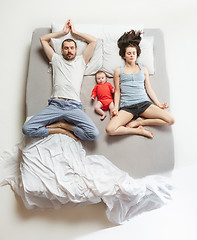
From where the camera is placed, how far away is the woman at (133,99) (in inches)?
78.4

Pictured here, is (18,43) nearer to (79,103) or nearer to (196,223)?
(79,103)

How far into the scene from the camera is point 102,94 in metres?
2.09

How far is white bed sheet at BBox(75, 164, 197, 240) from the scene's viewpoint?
1775 mm

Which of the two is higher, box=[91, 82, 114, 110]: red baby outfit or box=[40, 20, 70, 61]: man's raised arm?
box=[40, 20, 70, 61]: man's raised arm

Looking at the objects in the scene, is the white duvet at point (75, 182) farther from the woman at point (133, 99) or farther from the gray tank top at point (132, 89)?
the gray tank top at point (132, 89)

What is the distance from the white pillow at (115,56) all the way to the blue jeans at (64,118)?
463 mm

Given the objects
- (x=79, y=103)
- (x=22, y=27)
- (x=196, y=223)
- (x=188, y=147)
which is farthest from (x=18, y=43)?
(x=196, y=223)

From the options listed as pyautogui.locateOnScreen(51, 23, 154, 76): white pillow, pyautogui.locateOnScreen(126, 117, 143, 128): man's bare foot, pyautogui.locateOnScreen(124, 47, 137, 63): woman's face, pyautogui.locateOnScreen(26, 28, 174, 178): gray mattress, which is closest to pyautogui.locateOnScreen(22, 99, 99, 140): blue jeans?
pyautogui.locateOnScreen(26, 28, 174, 178): gray mattress

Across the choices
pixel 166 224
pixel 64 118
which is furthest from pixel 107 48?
pixel 166 224

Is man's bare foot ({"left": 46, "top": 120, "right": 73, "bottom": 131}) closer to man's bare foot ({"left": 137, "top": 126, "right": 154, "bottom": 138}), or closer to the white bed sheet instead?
man's bare foot ({"left": 137, "top": 126, "right": 154, "bottom": 138})

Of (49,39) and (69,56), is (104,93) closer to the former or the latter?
(69,56)

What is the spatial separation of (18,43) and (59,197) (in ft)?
4.98

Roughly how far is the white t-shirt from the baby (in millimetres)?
134

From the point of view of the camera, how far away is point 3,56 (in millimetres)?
2455
